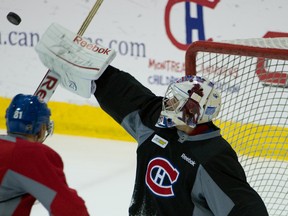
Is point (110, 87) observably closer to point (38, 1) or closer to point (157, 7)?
point (157, 7)

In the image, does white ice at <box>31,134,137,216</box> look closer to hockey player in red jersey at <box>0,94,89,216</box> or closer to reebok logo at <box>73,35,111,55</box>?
reebok logo at <box>73,35,111,55</box>

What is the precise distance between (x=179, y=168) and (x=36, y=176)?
0.53 meters

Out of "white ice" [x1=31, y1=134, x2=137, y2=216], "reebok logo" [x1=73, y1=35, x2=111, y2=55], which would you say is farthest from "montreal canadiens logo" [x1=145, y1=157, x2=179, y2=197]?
"white ice" [x1=31, y1=134, x2=137, y2=216]

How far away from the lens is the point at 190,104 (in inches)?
84.2

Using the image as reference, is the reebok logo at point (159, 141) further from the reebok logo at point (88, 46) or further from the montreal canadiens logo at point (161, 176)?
the reebok logo at point (88, 46)

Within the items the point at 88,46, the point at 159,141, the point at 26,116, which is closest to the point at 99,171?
the point at 88,46

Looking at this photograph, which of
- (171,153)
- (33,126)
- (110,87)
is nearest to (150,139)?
(171,153)

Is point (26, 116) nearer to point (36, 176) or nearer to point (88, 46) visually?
point (36, 176)

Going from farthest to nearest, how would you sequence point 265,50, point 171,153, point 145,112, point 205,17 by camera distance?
point 205,17 < point 265,50 < point 145,112 < point 171,153

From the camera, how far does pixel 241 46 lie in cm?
256

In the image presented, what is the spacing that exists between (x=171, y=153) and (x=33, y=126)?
1.66 ft

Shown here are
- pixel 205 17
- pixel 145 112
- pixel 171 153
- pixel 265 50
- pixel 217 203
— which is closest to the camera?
pixel 217 203

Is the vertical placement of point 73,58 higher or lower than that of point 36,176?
higher

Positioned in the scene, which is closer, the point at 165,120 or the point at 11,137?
the point at 11,137
